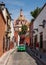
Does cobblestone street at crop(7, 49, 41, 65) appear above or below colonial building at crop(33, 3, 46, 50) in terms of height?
below

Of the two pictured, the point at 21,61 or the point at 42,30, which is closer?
the point at 21,61

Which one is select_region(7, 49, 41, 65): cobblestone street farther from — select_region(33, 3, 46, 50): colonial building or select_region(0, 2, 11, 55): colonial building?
select_region(33, 3, 46, 50): colonial building

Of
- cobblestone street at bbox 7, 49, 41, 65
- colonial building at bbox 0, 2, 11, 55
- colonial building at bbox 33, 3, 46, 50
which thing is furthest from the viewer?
colonial building at bbox 33, 3, 46, 50

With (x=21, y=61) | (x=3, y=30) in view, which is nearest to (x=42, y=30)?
(x=3, y=30)

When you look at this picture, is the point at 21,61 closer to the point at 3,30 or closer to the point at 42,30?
the point at 3,30

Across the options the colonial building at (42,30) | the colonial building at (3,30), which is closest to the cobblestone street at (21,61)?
the colonial building at (3,30)

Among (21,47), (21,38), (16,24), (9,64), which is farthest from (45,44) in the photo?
(16,24)

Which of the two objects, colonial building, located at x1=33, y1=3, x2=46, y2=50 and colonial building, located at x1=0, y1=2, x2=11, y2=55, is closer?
colonial building, located at x1=0, y1=2, x2=11, y2=55

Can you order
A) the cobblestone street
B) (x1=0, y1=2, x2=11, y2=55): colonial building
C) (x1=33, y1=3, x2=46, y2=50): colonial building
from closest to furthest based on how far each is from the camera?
the cobblestone street < (x1=0, y1=2, x2=11, y2=55): colonial building < (x1=33, y1=3, x2=46, y2=50): colonial building

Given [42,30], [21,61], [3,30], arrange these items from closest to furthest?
[21,61]
[3,30]
[42,30]

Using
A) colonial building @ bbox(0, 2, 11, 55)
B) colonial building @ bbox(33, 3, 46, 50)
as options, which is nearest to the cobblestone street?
colonial building @ bbox(0, 2, 11, 55)

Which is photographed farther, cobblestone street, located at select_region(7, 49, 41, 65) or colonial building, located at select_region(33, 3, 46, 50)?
colonial building, located at select_region(33, 3, 46, 50)

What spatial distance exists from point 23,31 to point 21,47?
58.1 meters

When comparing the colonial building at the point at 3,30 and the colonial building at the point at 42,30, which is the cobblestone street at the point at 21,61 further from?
the colonial building at the point at 42,30
